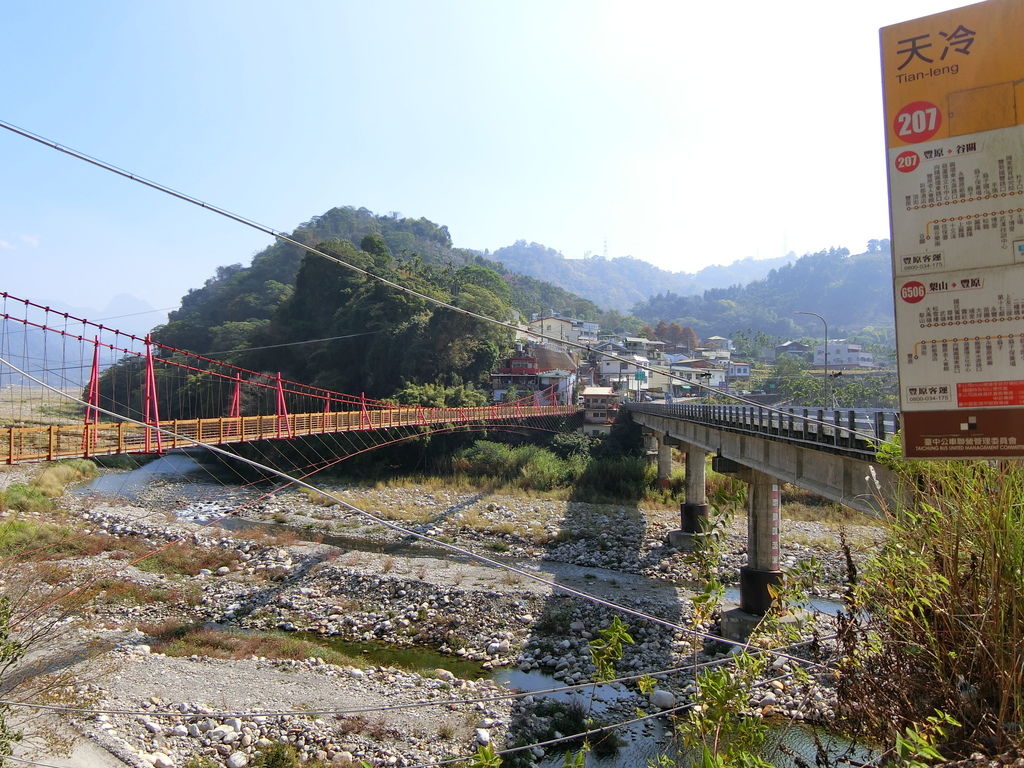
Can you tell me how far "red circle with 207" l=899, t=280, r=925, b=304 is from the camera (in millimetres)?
3115

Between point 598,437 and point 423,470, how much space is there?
10.3 meters

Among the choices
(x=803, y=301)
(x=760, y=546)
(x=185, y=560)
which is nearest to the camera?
(x=760, y=546)

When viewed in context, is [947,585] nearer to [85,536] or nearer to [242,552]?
[242,552]

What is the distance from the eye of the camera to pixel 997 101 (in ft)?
9.74

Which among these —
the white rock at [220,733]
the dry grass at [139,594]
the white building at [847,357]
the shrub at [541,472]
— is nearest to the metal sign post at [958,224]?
the white rock at [220,733]

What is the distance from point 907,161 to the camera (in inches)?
123

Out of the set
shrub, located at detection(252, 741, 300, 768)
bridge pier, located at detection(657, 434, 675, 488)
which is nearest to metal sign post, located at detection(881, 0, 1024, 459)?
shrub, located at detection(252, 741, 300, 768)

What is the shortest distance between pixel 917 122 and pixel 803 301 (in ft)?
549

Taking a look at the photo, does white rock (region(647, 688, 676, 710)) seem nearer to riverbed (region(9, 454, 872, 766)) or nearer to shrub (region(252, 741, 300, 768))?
riverbed (region(9, 454, 872, 766))

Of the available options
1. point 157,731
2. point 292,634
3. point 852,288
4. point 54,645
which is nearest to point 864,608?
point 157,731

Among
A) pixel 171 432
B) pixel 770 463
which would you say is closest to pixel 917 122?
pixel 171 432

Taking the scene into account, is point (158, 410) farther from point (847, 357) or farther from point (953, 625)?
point (847, 357)

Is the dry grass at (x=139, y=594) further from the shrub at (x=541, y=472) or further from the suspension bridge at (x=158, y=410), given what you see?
the shrub at (x=541, y=472)

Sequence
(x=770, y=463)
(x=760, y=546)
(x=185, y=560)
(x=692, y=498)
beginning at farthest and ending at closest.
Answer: (x=692, y=498) < (x=185, y=560) < (x=760, y=546) < (x=770, y=463)
